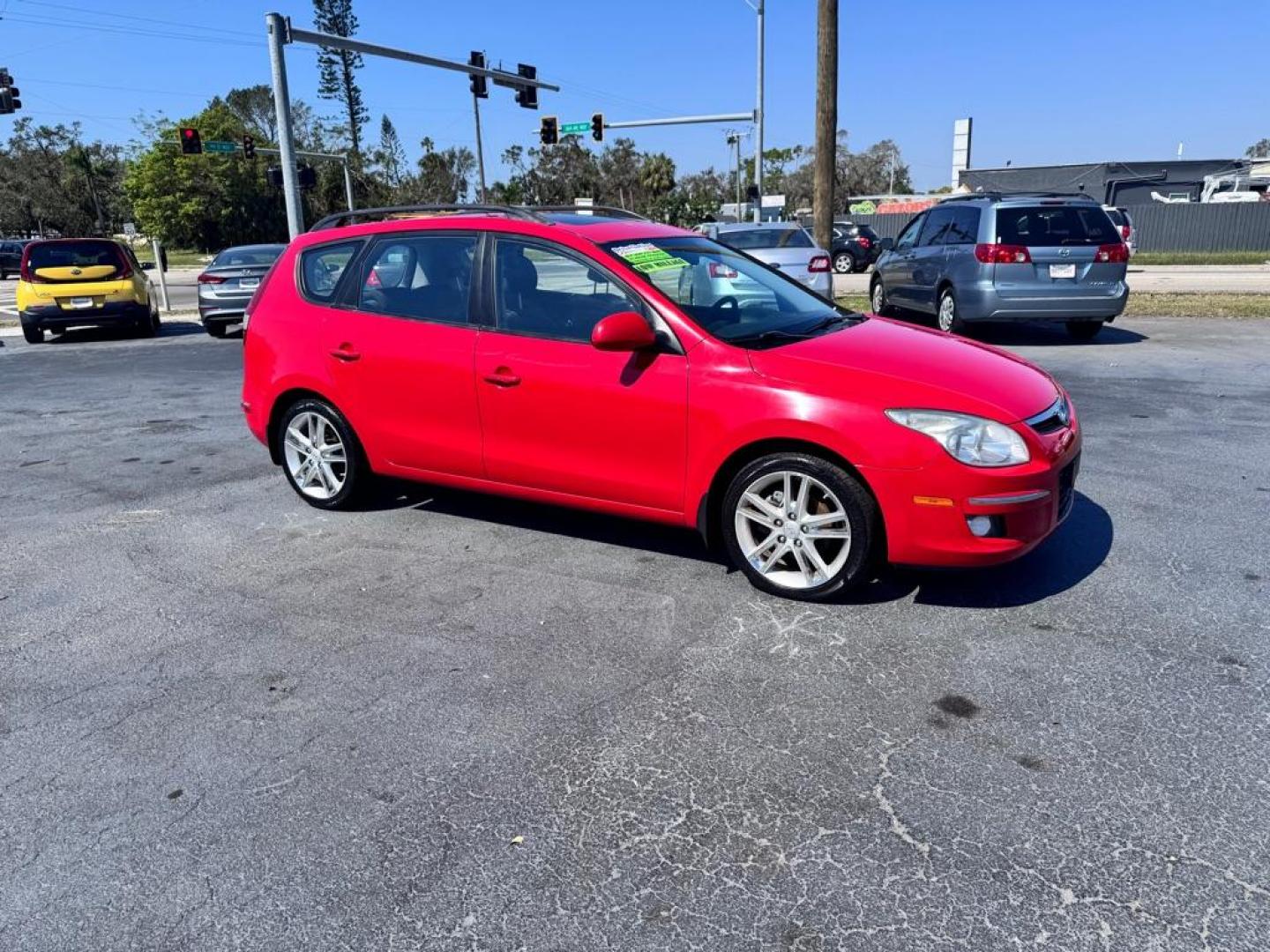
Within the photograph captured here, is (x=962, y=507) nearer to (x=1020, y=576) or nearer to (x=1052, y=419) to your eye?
(x=1052, y=419)

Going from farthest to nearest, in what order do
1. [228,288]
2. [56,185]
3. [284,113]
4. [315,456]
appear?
[56,185], [284,113], [228,288], [315,456]

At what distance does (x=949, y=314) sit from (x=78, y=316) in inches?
531

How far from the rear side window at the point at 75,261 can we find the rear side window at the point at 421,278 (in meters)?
12.9

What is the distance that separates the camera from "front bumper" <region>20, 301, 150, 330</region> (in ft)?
51.1

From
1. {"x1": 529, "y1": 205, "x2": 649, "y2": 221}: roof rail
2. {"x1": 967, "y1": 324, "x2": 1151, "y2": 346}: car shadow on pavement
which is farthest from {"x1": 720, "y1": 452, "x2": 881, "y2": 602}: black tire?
{"x1": 967, "y1": 324, "x2": 1151, "y2": 346}: car shadow on pavement

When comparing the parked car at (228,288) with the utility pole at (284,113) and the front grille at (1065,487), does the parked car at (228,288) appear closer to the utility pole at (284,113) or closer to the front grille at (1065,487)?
the utility pole at (284,113)

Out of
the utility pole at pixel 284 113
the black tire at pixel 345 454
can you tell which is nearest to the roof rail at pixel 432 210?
the black tire at pixel 345 454

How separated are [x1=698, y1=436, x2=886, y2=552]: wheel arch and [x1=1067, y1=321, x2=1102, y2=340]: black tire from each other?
368 inches

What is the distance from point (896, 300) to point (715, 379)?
9.93 meters

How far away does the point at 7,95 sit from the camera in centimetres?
2575

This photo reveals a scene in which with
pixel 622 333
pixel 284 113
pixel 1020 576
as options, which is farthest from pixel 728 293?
pixel 284 113

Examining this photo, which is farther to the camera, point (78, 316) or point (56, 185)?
point (56, 185)

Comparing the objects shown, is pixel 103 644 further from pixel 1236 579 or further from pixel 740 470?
pixel 1236 579

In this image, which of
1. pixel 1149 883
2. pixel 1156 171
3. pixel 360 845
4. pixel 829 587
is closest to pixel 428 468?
pixel 829 587
